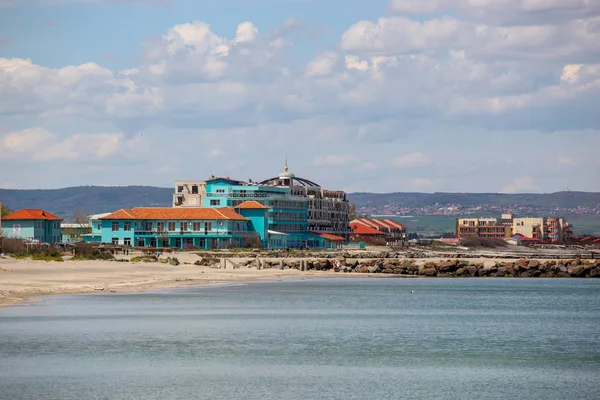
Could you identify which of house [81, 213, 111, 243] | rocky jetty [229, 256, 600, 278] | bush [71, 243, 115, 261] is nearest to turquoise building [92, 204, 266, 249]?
house [81, 213, 111, 243]

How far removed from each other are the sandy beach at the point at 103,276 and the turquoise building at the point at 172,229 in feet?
133

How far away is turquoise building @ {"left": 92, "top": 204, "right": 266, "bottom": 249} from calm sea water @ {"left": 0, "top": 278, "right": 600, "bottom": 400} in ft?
227

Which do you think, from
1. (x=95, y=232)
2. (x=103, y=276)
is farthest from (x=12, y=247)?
(x=95, y=232)

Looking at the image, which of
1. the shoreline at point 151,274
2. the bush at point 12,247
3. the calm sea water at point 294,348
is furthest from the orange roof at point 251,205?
the calm sea water at point 294,348

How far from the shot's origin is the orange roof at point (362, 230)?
Result: 191m

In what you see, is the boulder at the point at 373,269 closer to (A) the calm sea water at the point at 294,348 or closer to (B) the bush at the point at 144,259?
(B) the bush at the point at 144,259

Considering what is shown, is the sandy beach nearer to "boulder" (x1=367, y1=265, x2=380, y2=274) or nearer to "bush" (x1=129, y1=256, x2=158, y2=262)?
"bush" (x1=129, y1=256, x2=158, y2=262)

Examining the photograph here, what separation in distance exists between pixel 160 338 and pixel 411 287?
3821 cm

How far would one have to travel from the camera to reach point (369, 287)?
7431 cm

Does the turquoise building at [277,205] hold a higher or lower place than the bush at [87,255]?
higher

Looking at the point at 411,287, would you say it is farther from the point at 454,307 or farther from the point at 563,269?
the point at 563,269

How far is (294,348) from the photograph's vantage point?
3756cm

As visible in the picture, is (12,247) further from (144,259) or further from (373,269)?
(373,269)

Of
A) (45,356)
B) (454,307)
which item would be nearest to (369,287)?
(454,307)
